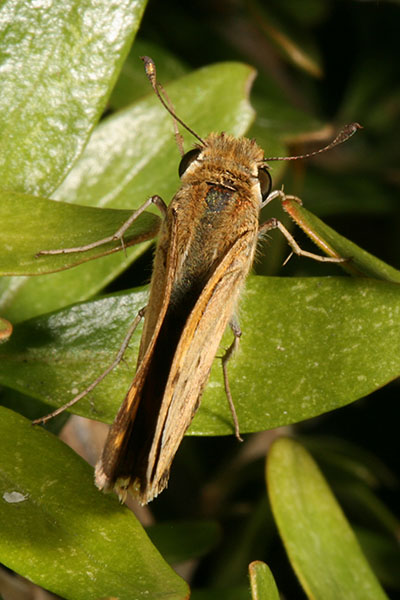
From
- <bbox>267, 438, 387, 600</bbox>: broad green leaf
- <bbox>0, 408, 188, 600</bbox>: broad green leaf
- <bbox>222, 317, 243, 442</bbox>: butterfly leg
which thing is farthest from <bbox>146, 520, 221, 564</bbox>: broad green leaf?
<bbox>0, 408, 188, 600</bbox>: broad green leaf

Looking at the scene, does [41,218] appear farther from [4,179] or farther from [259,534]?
[259,534]

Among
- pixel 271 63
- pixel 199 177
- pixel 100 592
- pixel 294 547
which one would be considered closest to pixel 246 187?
pixel 199 177

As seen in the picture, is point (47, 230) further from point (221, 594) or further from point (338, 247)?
point (221, 594)

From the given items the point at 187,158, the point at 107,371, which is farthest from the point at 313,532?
the point at 187,158

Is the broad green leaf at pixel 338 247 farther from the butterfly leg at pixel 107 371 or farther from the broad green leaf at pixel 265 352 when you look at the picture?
the butterfly leg at pixel 107 371

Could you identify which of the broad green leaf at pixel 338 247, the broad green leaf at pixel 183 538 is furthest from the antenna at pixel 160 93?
the broad green leaf at pixel 183 538
